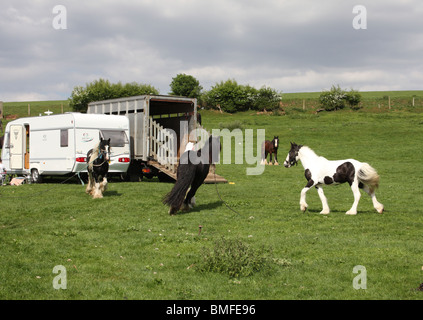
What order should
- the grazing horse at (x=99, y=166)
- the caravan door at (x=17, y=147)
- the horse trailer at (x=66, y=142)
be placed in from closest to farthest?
the grazing horse at (x=99, y=166) → the horse trailer at (x=66, y=142) → the caravan door at (x=17, y=147)

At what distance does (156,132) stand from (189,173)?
10561 mm

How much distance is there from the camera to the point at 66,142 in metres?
20.6

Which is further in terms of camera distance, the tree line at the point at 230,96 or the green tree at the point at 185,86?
the green tree at the point at 185,86

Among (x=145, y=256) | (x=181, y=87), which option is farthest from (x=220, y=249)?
(x=181, y=87)

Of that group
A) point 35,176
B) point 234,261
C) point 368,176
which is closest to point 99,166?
point 35,176

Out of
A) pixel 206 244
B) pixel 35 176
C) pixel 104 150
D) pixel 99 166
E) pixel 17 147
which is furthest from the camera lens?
pixel 17 147

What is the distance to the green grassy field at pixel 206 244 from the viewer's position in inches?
259

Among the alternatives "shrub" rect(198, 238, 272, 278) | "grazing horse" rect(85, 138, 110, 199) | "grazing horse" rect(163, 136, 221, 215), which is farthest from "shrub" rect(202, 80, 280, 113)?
"shrub" rect(198, 238, 272, 278)

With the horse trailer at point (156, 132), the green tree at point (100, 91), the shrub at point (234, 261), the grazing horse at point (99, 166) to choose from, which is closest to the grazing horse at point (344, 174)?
the shrub at point (234, 261)

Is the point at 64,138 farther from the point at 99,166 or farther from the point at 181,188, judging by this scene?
the point at 181,188

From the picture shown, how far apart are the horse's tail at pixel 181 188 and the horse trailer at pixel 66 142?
8228 mm

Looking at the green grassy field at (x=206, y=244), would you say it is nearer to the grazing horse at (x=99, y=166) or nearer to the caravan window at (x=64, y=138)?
the grazing horse at (x=99, y=166)
